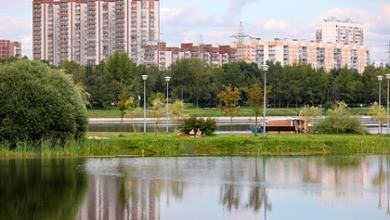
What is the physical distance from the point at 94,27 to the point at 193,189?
12823cm

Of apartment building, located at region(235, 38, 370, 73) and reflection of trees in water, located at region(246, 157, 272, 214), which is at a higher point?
apartment building, located at region(235, 38, 370, 73)

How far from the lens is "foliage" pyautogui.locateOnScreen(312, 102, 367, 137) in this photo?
101ft

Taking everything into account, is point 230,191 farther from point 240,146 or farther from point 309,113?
point 309,113

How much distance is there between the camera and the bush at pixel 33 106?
21484mm

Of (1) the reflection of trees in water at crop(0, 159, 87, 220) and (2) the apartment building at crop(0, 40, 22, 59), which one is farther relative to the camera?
(2) the apartment building at crop(0, 40, 22, 59)

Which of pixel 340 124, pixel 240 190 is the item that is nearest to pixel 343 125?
pixel 340 124

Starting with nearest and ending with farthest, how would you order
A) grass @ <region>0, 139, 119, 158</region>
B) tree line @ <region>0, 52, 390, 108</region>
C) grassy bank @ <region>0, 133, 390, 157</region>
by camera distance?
grass @ <region>0, 139, 119, 158</region> → grassy bank @ <region>0, 133, 390, 157</region> → tree line @ <region>0, 52, 390, 108</region>

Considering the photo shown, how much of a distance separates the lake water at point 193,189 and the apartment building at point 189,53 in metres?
114

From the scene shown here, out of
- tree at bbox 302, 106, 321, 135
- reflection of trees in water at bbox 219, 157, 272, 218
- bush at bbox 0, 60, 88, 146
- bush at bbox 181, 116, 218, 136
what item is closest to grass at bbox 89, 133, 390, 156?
bush at bbox 0, 60, 88, 146

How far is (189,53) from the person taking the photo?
148375mm

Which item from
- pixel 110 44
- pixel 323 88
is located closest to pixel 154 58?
pixel 110 44

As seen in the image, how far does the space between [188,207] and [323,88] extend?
9212 centimetres

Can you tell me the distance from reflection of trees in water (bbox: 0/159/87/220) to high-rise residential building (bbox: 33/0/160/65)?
378 ft

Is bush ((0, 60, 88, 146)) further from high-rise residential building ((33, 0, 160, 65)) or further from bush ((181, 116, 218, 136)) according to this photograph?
high-rise residential building ((33, 0, 160, 65))
